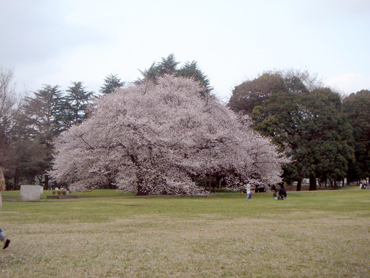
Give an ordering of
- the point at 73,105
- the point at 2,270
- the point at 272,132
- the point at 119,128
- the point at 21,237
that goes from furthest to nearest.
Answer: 1. the point at 73,105
2. the point at 272,132
3. the point at 119,128
4. the point at 21,237
5. the point at 2,270

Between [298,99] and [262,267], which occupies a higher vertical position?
[298,99]

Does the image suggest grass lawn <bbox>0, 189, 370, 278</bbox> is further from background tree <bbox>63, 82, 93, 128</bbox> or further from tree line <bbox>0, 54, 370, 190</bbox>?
background tree <bbox>63, 82, 93, 128</bbox>

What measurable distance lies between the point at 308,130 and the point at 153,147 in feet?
67.8

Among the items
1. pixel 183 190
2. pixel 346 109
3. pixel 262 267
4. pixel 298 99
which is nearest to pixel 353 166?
pixel 346 109

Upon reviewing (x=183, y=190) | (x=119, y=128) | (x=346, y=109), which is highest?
(x=346, y=109)

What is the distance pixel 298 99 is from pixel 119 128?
2290 centimetres

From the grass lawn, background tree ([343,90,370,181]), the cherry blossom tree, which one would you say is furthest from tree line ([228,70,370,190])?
the grass lawn

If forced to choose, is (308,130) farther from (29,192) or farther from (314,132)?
(29,192)

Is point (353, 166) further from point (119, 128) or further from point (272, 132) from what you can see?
point (119, 128)

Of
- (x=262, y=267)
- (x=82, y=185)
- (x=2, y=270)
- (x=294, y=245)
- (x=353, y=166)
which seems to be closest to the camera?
(x=2, y=270)

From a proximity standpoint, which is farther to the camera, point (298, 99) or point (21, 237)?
point (298, 99)

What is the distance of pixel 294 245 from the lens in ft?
22.6

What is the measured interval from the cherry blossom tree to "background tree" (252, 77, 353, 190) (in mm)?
8952

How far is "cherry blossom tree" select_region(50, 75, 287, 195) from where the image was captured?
2572cm
